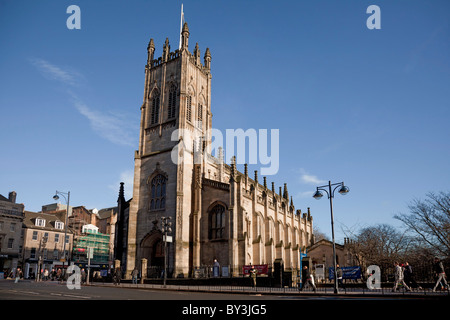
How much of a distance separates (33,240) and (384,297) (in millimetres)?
61199

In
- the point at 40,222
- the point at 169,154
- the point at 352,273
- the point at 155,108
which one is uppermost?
the point at 155,108

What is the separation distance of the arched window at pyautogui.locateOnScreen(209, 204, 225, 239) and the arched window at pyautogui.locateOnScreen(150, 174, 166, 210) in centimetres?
551

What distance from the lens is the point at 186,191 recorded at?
124ft

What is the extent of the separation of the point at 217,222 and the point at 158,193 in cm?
752

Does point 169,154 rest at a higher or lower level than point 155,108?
lower

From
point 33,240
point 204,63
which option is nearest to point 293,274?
point 204,63

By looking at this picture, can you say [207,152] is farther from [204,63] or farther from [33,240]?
[33,240]

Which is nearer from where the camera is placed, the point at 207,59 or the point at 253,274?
the point at 253,274

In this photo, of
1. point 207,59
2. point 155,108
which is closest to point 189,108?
point 155,108

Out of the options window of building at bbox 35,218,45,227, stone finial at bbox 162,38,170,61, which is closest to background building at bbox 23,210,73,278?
window of building at bbox 35,218,45,227

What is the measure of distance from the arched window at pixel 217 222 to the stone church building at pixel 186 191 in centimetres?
10

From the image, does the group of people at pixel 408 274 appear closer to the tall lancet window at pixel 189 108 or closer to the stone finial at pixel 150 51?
the tall lancet window at pixel 189 108

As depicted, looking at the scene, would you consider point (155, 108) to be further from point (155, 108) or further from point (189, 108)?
point (189, 108)
